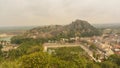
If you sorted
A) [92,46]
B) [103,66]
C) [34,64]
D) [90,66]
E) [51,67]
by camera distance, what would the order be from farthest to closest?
[92,46] → [103,66] → [90,66] → [51,67] → [34,64]

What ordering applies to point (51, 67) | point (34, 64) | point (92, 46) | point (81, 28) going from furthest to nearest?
point (81, 28) → point (92, 46) → point (51, 67) → point (34, 64)

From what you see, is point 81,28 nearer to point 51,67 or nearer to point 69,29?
point 69,29

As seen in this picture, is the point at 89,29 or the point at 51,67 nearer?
the point at 51,67

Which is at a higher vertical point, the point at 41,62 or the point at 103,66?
the point at 41,62


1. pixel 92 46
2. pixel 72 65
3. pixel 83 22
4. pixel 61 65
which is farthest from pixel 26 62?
pixel 83 22

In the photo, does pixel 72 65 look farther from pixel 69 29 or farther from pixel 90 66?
pixel 69 29

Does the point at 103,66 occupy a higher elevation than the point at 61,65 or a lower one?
lower

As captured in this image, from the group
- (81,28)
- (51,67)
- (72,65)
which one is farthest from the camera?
(81,28)

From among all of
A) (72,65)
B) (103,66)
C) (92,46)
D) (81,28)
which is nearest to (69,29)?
(81,28)

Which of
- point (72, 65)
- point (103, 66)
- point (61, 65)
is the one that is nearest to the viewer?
point (61, 65)
